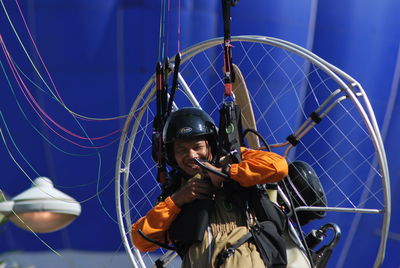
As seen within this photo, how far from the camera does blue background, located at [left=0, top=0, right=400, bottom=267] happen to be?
607cm

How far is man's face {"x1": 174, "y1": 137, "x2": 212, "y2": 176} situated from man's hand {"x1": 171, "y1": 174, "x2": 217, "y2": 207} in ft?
0.42

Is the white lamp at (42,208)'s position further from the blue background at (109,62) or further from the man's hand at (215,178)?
the man's hand at (215,178)

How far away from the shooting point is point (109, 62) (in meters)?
6.28

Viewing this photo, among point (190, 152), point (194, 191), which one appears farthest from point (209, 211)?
point (190, 152)

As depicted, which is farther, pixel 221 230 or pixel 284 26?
pixel 284 26

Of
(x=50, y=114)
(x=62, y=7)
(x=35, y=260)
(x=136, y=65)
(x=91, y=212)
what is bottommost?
(x=35, y=260)

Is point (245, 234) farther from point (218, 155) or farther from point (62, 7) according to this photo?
point (62, 7)

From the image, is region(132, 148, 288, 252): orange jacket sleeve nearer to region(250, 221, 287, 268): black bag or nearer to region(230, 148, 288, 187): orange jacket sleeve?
region(230, 148, 288, 187): orange jacket sleeve

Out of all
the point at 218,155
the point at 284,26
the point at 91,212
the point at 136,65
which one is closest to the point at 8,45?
the point at 136,65

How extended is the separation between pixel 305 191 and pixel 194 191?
1088 millimetres

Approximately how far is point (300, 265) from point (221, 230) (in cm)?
37

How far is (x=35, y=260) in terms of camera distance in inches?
253

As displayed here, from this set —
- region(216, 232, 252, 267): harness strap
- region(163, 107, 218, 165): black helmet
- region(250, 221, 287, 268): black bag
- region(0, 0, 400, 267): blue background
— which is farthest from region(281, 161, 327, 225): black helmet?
region(0, 0, 400, 267): blue background

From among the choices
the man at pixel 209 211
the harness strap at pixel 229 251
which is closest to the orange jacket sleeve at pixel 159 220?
the man at pixel 209 211
